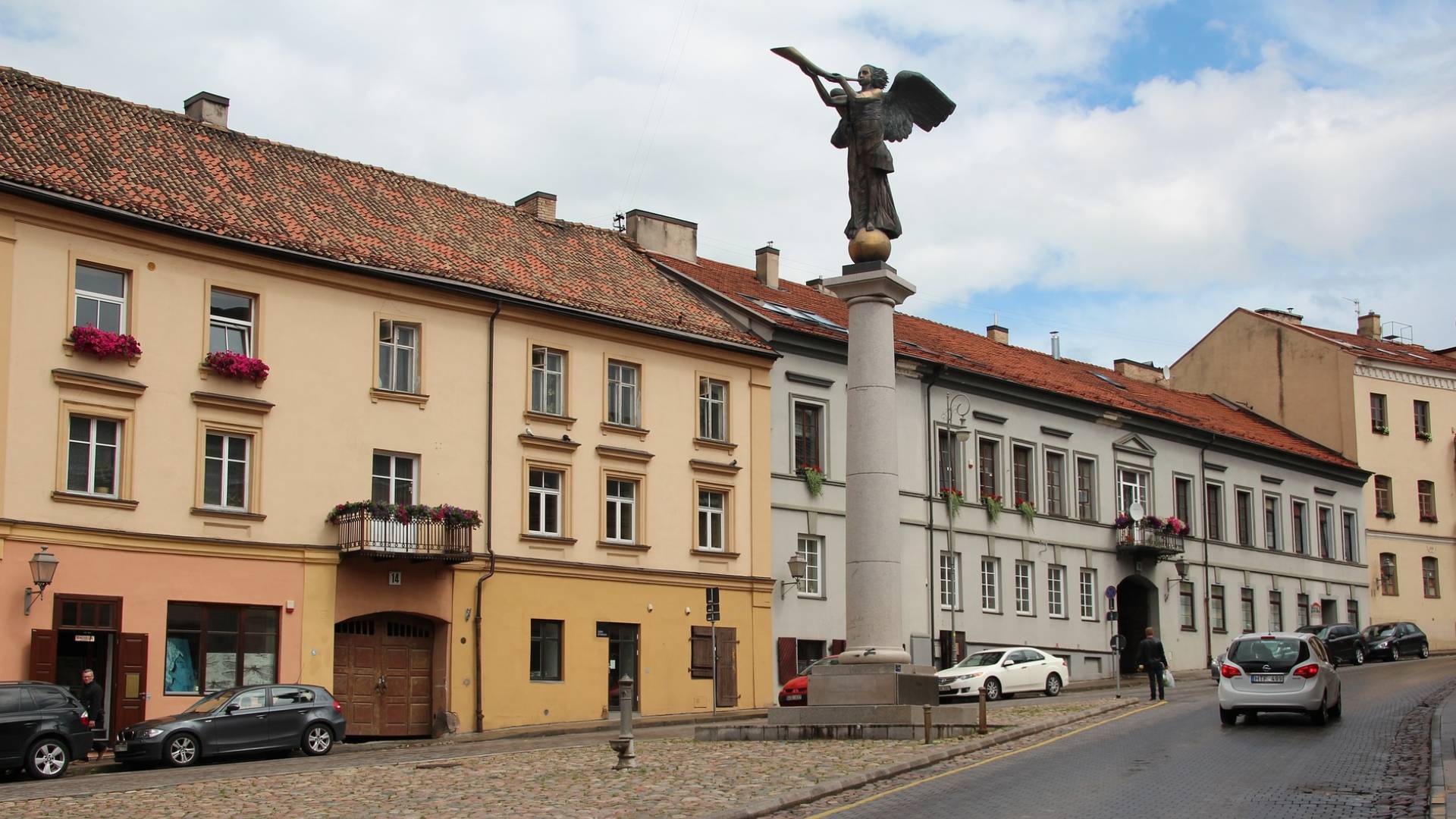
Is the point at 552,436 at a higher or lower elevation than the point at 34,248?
lower

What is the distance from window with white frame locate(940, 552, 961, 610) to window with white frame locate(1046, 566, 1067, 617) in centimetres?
495

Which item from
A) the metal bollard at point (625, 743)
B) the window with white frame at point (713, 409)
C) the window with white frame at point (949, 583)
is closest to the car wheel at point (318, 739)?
the metal bollard at point (625, 743)

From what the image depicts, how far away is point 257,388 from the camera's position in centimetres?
3234

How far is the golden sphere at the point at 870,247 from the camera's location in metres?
28.5

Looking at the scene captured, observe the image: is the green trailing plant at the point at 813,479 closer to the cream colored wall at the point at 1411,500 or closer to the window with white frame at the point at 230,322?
the window with white frame at the point at 230,322

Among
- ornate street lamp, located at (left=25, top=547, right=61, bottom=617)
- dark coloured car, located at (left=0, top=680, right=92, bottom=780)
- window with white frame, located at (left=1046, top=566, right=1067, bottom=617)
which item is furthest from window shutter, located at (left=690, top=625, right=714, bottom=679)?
dark coloured car, located at (left=0, top=680, right=92, bottom=780)

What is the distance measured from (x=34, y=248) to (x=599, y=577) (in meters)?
14.3

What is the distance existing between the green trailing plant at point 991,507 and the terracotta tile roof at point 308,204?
392 inches

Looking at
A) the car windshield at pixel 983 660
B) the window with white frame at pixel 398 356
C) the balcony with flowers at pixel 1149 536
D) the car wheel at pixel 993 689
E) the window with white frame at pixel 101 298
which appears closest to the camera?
the window with white frame at pixel 101 298

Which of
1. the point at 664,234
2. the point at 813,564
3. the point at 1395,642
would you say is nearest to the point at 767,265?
the point at 664,234

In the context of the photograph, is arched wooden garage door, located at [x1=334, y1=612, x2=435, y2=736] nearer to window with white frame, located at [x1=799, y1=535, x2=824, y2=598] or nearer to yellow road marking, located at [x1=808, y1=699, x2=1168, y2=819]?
window with white frame, located at [x1=799, y1=535, x2=824, y2=598]

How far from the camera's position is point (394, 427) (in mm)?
34500

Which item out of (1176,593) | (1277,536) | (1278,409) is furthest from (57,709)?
(1278,409)

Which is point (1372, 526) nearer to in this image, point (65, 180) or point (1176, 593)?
point (1176, 593)
